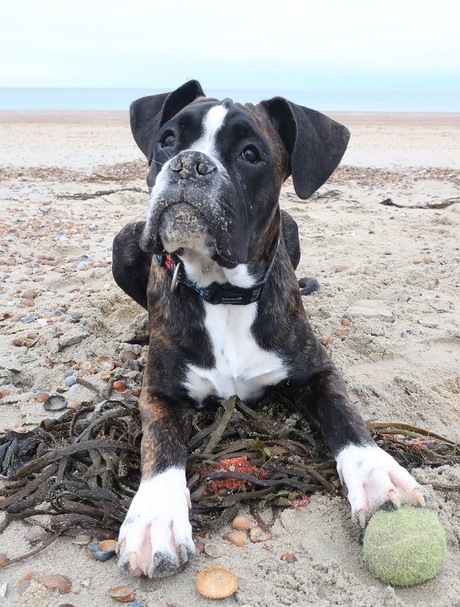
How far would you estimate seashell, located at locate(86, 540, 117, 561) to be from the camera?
2305 millimetres

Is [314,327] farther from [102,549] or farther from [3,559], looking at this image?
[3,559]

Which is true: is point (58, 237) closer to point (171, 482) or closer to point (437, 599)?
point (171, 482)

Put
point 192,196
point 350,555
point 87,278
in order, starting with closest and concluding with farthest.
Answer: point 350,555
point 192,196
point 87,278

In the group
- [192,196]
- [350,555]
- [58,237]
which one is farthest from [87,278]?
[350,555]

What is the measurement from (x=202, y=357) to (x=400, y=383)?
124 centimetres

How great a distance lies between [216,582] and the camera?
7.06ft

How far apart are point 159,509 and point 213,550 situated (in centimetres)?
24

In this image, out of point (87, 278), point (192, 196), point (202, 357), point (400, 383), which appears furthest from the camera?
point (87, 278)

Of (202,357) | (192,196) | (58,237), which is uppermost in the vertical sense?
(192,196)

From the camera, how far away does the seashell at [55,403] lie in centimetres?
346

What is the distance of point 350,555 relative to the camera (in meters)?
2.32

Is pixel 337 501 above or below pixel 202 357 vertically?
below

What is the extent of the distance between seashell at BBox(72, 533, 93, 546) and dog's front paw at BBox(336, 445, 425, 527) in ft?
3.25

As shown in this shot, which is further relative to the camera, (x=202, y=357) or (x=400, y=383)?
(x=400, y=383)
